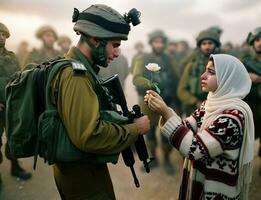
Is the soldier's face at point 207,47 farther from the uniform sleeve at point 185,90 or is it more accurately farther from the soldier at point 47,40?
the soldier at point 47,40

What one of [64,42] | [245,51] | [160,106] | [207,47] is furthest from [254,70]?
[245,51]

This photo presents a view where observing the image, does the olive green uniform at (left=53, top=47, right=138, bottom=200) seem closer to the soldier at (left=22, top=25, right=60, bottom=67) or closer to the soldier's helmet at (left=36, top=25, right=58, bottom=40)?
the soldier at (left=22, top=25, right=60, bottom=67)

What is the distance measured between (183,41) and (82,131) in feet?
24.5

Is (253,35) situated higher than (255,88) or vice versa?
(253,35)

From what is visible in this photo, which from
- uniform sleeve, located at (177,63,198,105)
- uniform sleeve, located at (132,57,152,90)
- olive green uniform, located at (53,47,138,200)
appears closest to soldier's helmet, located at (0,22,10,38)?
uniform sleeve, located at (132,57,152,90)

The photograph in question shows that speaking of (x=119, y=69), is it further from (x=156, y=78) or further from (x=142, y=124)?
(x=142, y=124)

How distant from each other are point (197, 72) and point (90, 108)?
126 inches

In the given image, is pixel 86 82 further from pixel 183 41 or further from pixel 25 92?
pixel 183 41

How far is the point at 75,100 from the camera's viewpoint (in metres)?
1.69

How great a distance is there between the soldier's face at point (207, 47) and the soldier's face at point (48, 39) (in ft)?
7.88

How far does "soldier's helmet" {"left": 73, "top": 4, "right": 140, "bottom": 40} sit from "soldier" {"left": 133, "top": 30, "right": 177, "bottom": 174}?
272cm

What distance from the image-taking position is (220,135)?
1960mm

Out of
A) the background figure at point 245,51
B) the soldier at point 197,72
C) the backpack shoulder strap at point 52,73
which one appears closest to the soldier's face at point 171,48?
the background figure at point 245,51

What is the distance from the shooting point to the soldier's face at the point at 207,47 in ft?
15.3
